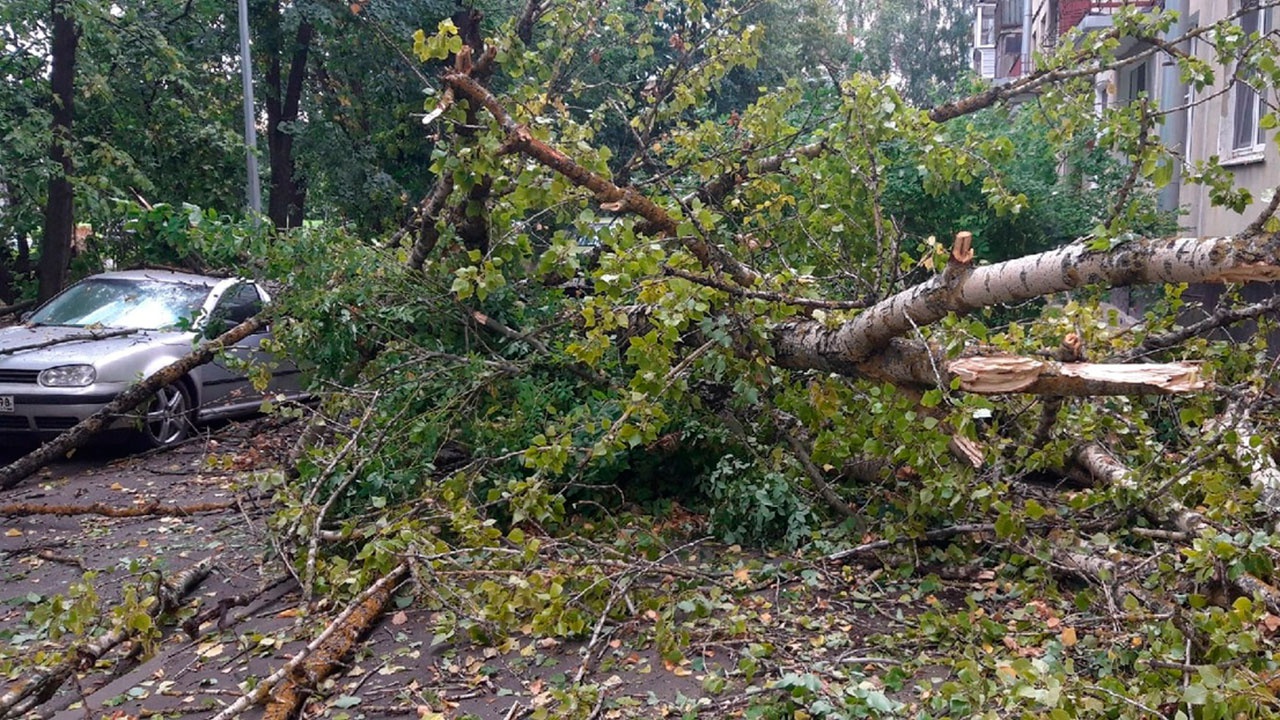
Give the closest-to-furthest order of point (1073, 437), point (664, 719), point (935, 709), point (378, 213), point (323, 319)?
point (935, 709), point (664, 719), point (1073, 437), point (323, 319), point (378, 213)

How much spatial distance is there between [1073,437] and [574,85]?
410cm

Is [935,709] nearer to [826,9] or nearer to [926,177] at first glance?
[926,177]

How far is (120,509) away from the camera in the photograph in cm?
628

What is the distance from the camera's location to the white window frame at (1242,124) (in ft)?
34.3

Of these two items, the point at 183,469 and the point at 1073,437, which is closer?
the point at 1073,437

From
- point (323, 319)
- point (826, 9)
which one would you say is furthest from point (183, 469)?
point (826, 9)

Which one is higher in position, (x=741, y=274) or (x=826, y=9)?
(x=826, y=9)

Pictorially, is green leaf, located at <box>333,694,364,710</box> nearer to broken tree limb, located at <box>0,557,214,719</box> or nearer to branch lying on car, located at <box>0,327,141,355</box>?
broken tree limb, located at <box>0,557,214,719</box>

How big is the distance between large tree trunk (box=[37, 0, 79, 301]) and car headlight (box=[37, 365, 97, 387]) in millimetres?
4097

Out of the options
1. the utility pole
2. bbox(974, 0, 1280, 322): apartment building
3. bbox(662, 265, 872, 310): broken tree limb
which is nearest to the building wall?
bbox(974, 0, 1280, 322): apartment building

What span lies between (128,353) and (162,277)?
1.38 metres

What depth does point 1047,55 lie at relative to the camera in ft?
23.0

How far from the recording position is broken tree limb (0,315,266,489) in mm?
6988

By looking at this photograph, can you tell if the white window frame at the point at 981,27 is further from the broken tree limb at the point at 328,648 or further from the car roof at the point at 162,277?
the broken tree limb at the point at 328,648
